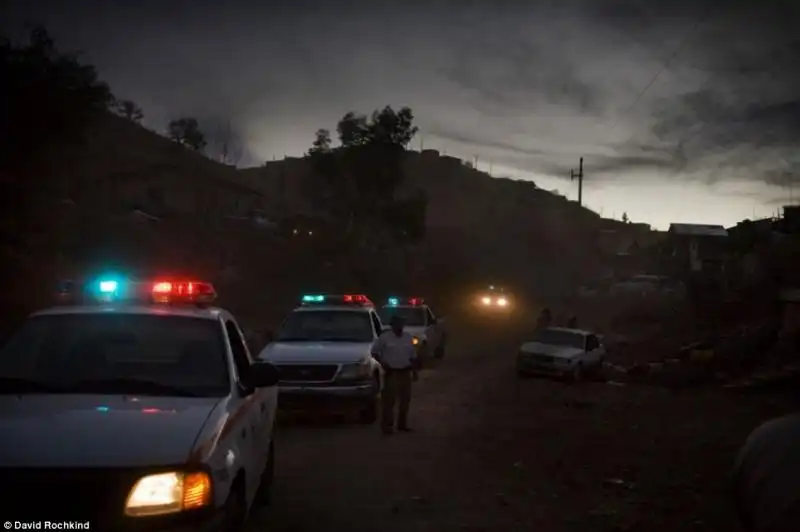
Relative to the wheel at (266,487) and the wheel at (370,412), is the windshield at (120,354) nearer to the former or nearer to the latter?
the wheel at (266,487)

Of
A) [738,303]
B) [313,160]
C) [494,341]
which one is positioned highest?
[313,160]

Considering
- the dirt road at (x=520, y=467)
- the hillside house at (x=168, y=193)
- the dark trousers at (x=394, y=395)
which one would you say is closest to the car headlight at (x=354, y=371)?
the dark trousers at (x=394, y=395)

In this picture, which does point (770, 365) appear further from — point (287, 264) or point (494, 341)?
point (287, 264)

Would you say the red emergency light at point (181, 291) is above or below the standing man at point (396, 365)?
above

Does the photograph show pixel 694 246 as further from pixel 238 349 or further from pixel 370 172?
pixel 238 349

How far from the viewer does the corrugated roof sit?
220ft

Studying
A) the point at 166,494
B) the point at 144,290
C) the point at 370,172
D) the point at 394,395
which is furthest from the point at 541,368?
the point at 370,172

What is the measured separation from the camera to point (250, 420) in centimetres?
668

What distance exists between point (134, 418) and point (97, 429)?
290 mm

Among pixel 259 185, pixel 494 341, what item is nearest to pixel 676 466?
pixel 494 341

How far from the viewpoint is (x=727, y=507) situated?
9055 millimetres

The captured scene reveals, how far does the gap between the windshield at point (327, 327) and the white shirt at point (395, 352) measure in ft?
4.92

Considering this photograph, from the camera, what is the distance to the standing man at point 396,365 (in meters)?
13.7

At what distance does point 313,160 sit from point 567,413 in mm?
45428
